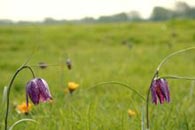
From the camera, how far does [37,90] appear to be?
135 centimetres

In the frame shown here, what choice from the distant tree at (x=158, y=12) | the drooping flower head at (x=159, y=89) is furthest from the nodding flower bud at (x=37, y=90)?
the distant tree at (x=158, y=12)

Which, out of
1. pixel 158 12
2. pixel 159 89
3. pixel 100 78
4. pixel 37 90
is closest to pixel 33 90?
pixel 37 90

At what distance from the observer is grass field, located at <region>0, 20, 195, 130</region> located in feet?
6.23

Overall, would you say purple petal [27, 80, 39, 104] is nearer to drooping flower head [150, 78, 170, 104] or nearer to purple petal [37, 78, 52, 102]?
purple petal [37, 78, 52, 102]

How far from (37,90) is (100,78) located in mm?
3192

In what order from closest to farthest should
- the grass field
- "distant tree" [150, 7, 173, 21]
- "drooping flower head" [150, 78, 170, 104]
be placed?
"drooping flower head" [150, 78, 170, 104]
the grass field
"distant tree" [150, 7, 173, 21]

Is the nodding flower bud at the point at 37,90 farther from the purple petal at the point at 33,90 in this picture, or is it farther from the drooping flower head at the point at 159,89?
the drooping flower head at the point at 159,89

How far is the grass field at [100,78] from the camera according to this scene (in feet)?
6.23

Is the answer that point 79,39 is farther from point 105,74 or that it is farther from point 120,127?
point 120,127

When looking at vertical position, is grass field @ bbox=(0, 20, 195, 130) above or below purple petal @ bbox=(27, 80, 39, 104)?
below

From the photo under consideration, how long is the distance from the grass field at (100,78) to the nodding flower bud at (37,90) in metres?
0.10

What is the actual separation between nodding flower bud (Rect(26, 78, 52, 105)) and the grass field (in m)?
0.10

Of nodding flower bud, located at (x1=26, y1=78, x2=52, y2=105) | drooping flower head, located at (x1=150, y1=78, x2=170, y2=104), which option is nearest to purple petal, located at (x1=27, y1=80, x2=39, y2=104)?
nodding flower bud, located at (x1=26, y1=78, x2=52, y2=105)

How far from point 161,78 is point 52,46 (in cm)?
794
